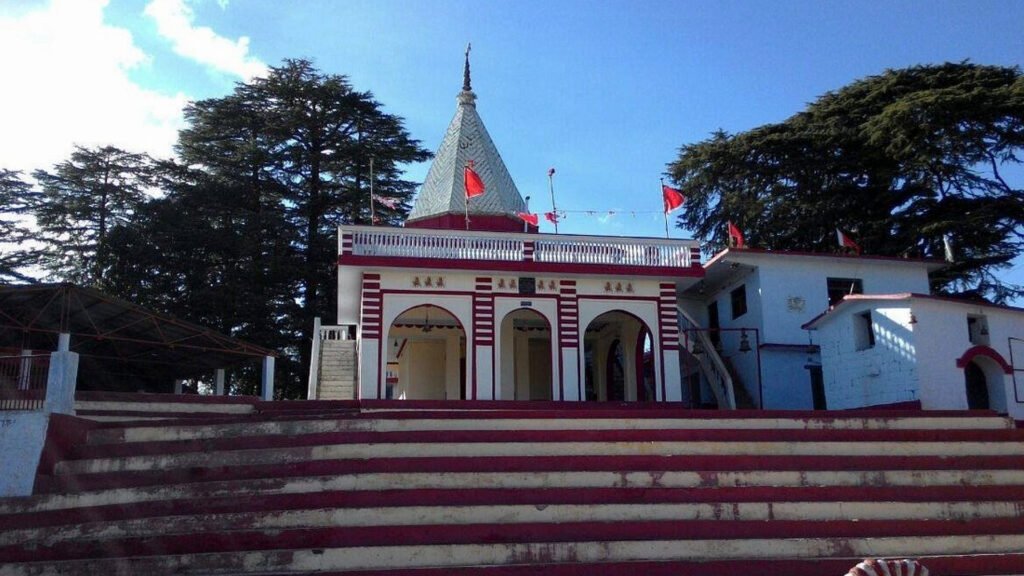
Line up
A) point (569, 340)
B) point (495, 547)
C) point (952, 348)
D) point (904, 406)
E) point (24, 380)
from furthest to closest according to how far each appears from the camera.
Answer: point (569, 340), point (952, 348), point (904, 406), point (24, 380), point (495, 547)

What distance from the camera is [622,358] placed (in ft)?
90.0

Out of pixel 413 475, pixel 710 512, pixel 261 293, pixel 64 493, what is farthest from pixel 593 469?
pixel 261 293

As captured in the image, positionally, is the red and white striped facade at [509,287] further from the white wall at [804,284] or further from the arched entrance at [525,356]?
the white wall at [804,284]

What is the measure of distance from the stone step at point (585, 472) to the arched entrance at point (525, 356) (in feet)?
32.5

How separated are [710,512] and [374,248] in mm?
11647

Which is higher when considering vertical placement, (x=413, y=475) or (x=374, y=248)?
(x=374, y=248)

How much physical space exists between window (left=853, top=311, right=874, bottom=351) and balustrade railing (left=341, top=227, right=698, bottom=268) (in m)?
4.32

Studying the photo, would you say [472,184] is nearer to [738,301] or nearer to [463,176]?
[463,176]

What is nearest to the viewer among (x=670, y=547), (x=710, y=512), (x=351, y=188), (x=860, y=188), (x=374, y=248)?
(x=670, y=547)

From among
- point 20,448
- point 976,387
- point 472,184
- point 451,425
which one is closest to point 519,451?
point 451,425

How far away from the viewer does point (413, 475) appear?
520 inches

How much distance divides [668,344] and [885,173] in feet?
61.9

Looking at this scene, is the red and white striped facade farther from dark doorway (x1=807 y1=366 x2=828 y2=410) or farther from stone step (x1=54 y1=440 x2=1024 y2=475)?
stone step (x1=54 y1=440 x2=1024 y2=475)

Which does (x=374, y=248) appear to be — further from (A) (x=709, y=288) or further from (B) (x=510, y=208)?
(A) (x=709, y=288)
